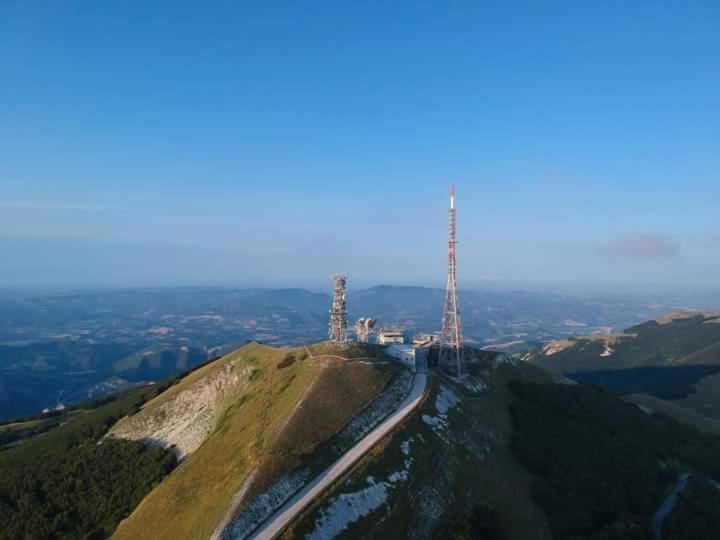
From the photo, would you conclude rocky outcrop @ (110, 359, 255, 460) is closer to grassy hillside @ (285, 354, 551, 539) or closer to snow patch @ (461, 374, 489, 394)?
grassy hillside @ (285, 354, 551, 539)

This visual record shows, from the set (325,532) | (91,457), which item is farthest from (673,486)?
(91,457)

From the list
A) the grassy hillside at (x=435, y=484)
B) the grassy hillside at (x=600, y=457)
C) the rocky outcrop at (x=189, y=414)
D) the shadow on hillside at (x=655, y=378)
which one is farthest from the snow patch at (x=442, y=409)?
the shadow on hillside at (x=655, y=378)

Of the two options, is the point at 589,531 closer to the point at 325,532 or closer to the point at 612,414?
the point at 325,532

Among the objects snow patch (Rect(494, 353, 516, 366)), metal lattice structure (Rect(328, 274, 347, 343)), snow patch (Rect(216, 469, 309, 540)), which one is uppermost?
metal lattice structure (Rect(328, 274, 347, 343))

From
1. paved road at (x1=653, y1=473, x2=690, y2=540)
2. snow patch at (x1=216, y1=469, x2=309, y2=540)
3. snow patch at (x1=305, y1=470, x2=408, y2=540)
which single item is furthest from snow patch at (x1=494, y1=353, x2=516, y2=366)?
snow patch at (x1=216, y1=469, x2=309, y2=540)

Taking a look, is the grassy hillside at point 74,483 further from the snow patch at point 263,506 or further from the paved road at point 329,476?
the paved road at point 329,476

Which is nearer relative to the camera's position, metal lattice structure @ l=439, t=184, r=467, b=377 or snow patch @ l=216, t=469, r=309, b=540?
snow patch @ l=216, t=469, r=309, b=540
